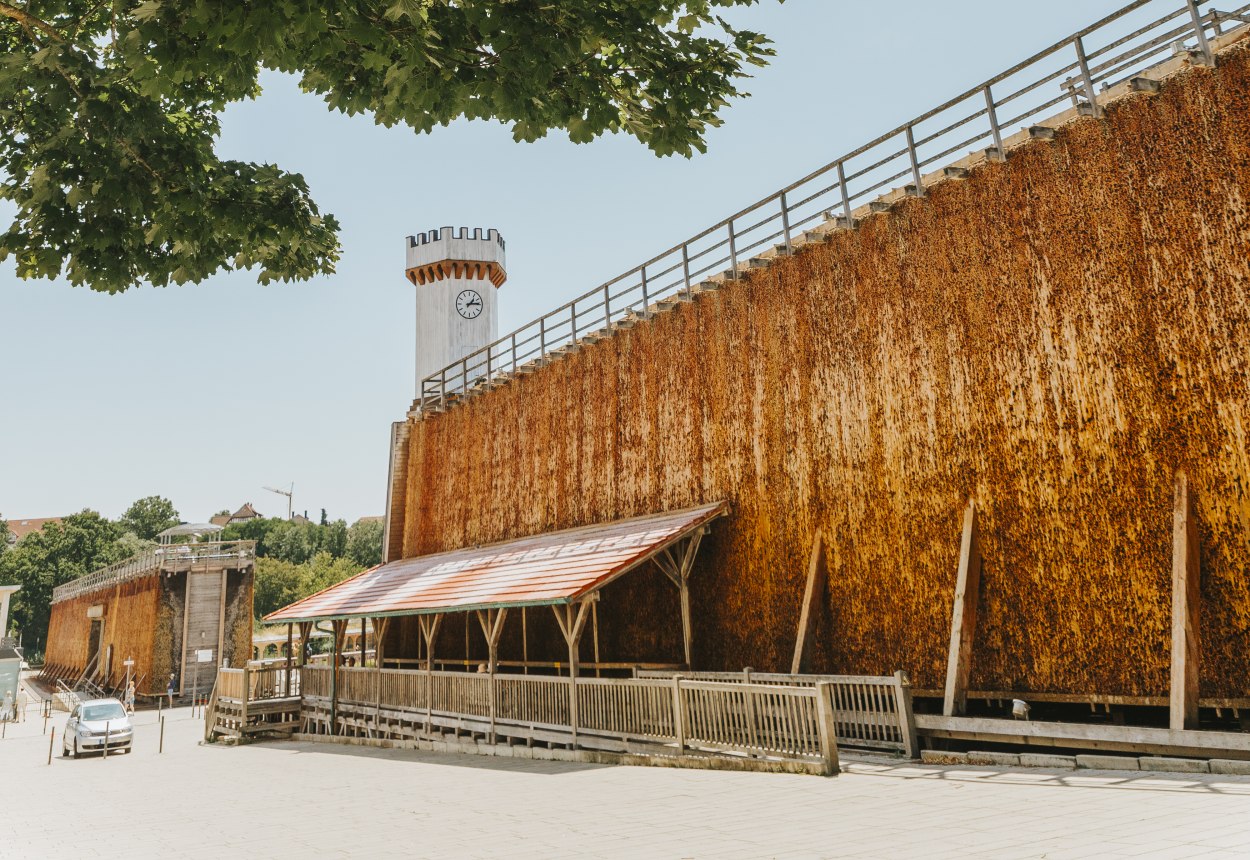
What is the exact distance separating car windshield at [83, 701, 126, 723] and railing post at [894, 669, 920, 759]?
20411 millimetres

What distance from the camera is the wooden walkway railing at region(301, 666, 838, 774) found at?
30.1 ft

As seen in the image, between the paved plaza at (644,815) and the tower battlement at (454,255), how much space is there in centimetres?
2600

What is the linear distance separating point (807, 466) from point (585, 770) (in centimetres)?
602

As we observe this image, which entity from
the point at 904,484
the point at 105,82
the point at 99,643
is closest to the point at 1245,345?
the point at 904,484

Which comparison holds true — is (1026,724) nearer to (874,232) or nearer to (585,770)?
(585,770)

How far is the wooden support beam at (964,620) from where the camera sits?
417 inches

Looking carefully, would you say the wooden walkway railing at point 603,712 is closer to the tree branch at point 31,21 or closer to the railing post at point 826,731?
the railing post at point 826,731

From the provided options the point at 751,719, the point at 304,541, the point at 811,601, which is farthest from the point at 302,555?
the point at 751,719

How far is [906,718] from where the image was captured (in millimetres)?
9703

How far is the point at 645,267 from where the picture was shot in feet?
58.4

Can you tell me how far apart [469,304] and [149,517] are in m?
82.3

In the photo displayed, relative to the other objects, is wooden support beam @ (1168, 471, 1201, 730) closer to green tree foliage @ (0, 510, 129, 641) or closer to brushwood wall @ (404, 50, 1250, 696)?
brushwood wall @ (404, 50, 1250, 696)

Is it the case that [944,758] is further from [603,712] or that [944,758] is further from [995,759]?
[603,712]

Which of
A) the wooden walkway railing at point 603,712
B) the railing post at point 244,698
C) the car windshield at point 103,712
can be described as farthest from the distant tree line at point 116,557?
the wooden walkway railing at point 603,712
